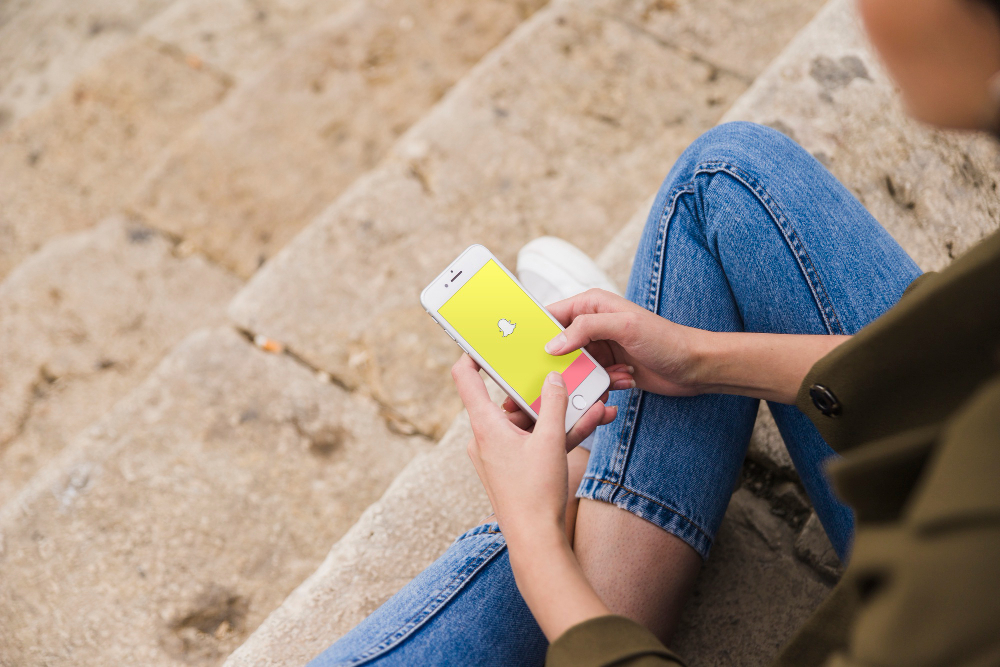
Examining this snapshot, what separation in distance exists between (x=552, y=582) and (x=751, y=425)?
1.51 feet

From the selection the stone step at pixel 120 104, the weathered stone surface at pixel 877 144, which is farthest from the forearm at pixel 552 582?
the stone step at pixel 120 104

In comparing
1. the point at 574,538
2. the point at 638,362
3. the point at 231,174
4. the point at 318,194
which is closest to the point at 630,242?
the point at 638,362

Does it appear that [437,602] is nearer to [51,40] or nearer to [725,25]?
[725,25]

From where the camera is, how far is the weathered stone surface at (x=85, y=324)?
1.77 metres

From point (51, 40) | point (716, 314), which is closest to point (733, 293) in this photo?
point (716, 314)

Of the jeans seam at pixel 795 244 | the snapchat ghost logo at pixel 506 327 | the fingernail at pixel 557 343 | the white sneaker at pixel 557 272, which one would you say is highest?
the jeans seam at pixel 795 244

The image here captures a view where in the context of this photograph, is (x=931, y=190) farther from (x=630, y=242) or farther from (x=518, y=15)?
(x=518, y=15)

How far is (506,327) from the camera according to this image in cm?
94

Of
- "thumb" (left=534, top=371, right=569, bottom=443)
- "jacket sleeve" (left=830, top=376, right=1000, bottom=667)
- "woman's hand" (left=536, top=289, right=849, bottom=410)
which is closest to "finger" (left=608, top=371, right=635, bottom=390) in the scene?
"woman's hand" (left=536, top=289, right=849, bottom=410)

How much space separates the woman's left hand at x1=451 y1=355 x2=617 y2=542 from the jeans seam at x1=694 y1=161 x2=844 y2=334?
31cm

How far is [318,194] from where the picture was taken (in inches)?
83.8

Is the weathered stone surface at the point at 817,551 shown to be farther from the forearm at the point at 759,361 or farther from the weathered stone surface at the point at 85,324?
the weathered stone surface at the point at 85,324

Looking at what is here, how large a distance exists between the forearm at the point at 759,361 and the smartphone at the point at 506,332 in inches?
5.5

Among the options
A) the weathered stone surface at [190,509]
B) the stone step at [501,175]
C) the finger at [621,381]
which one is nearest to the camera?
the finger at [621,381]
